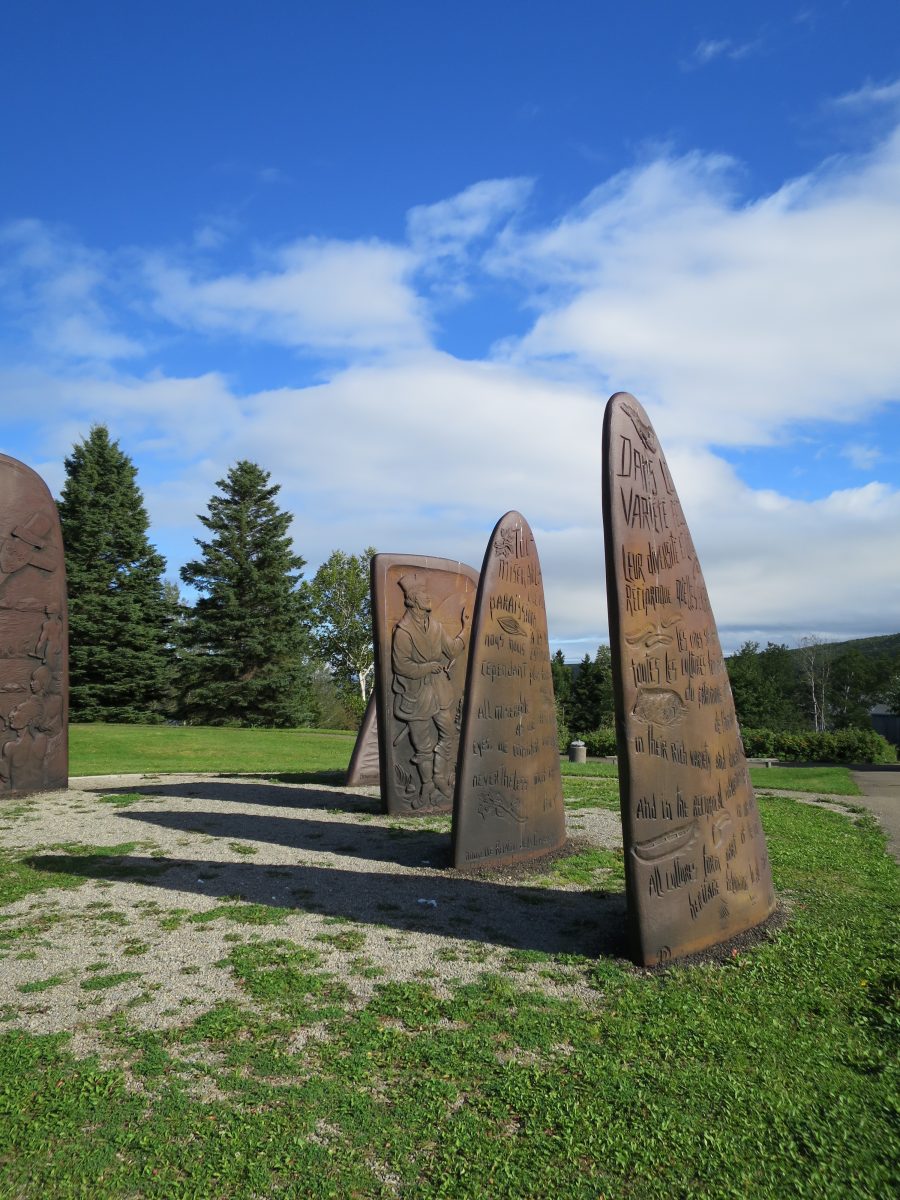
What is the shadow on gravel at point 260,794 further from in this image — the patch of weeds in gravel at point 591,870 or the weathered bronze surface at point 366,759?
the patch of weeds in gravel at point 591,870

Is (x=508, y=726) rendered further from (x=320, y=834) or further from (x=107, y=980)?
(x=107, y=980)

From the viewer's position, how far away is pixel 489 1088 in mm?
3771

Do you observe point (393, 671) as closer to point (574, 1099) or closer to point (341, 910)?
point (341, 910)

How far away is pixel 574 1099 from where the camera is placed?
3645 mm

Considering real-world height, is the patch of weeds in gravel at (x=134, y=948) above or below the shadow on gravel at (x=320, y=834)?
below

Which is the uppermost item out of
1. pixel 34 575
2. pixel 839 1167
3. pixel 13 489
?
pixel 13 489

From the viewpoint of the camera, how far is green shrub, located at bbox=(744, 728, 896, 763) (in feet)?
72.5

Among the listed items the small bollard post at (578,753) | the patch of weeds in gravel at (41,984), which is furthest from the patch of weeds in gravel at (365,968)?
the small bollard post at (578,753)

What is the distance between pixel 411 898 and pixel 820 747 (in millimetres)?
18927

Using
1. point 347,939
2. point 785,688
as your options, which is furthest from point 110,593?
point 785,688

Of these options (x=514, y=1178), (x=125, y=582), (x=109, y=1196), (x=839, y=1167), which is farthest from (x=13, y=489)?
(x=125, y=582)

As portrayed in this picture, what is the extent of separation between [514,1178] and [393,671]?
8589 millimetres
